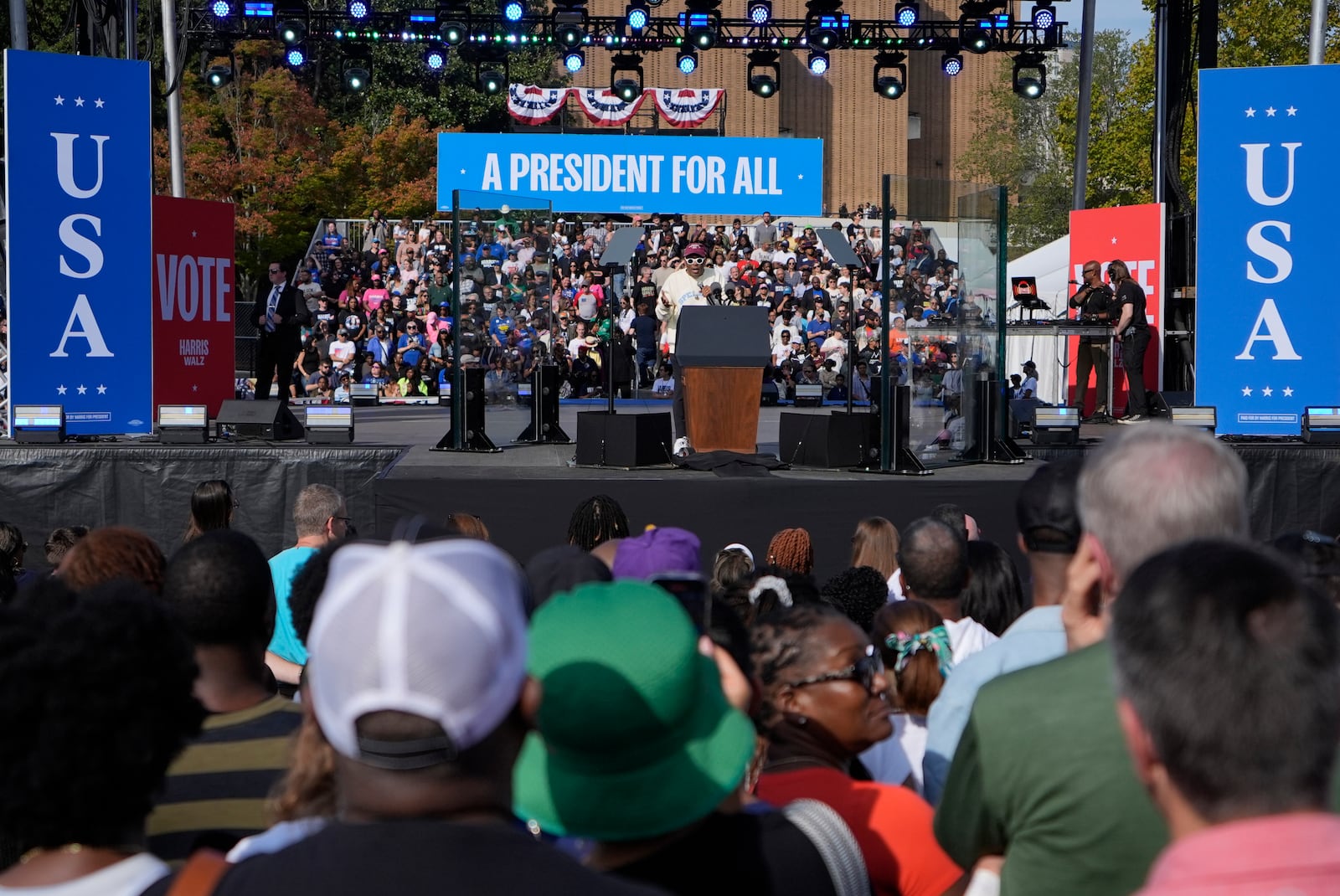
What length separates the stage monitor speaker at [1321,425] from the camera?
11039 mm

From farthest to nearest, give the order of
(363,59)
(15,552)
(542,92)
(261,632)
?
1. (542,92)
2. (363,59)
3. (15,552)
4. (261,632)

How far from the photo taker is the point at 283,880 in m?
1.52

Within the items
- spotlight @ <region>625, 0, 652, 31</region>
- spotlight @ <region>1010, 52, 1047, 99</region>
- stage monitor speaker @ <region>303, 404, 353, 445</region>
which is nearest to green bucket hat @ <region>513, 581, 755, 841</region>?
stage monitor speaker @ <region>303, 404, 353, 445</region>

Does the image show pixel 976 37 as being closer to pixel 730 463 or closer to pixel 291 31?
pixel 291 31

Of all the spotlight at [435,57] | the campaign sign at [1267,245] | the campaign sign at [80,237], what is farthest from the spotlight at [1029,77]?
the campaign sign at [80,237]

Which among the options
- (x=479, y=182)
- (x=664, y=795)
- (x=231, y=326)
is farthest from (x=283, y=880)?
(x=479, y=182)

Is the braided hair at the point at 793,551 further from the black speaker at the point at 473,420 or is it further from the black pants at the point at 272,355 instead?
the black pants at the point at 272,355

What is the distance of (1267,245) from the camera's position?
11.1 meters

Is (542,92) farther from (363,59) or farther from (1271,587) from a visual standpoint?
(1271,587)

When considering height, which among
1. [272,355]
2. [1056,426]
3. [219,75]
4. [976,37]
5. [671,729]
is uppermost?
[976,37]

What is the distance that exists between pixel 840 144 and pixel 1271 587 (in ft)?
149

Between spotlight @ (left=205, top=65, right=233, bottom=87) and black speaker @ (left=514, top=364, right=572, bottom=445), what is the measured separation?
35.5 feet

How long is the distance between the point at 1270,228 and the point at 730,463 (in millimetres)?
4714

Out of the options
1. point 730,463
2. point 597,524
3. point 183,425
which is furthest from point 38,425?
point 597,524
